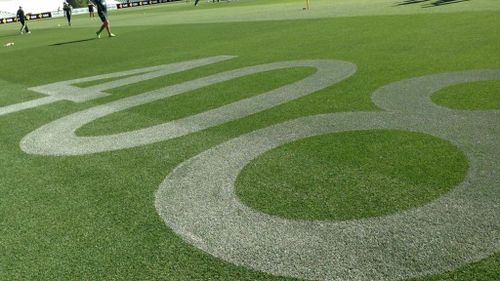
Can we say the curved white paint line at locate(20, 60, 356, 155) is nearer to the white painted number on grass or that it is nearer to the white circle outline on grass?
the white painted number on grass

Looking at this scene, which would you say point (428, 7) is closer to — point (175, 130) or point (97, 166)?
point (175, 130)

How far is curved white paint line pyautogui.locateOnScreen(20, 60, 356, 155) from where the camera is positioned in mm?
5316

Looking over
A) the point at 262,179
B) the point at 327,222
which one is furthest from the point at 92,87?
the point at 327,222

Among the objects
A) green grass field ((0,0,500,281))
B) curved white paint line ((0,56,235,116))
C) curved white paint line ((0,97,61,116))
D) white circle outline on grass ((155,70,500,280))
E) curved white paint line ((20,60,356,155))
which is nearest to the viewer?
white circle outline on grass ((155,70,500,280))

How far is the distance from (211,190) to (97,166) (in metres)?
1.48

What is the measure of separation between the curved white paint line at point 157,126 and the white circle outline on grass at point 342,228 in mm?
1128

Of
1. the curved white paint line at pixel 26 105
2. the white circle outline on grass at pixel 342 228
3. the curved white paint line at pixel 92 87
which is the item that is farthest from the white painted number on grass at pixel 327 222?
the curved white paint line at pixel 92 87

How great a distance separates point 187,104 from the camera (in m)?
6.71

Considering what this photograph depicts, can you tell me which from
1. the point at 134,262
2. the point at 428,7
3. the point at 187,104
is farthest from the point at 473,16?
the point at 134,262

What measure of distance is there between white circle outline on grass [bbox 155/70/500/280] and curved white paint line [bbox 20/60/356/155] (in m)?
1.13

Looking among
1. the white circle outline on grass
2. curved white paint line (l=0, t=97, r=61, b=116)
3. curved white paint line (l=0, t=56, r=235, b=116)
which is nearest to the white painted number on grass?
the white circle outline on grass

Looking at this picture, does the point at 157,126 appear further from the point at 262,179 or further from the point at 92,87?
the point at 92,87

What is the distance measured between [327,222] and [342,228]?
0.42ft

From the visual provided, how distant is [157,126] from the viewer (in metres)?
5.79
